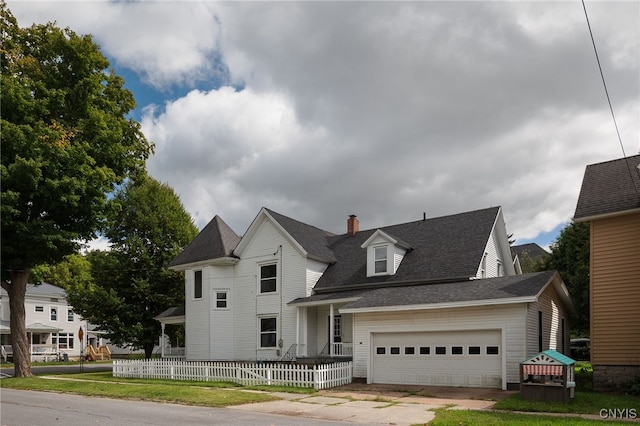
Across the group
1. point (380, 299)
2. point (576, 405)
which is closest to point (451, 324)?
point (380, 299)

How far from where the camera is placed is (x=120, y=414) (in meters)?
13.6

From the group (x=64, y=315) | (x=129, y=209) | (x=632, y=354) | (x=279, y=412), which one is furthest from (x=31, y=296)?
(x=632, y=354)

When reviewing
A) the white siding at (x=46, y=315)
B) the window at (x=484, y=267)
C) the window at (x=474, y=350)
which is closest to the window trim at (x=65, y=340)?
the white siding at (x=46, y=315)

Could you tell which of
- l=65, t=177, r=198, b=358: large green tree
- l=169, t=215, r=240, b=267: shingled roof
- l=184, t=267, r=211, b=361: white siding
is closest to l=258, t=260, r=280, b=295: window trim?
l=169, t=215, r=240, b=267: shingled roof

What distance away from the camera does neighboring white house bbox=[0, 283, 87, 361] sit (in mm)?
51031

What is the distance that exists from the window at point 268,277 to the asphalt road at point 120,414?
1239 centimetres

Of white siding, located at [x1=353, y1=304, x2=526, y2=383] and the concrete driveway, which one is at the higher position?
white siding, located at [x1=353, y1=304, x2=526, y2=383]

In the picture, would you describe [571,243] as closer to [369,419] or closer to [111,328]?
[369,419]

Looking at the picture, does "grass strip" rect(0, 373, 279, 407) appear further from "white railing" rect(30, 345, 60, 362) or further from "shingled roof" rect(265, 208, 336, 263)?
"white railing" rect(30, 345, 60, 362)

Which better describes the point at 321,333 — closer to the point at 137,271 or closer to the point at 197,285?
the point at 197,285

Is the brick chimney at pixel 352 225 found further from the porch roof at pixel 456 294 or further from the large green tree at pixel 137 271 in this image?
the large green tree at pixel 137 271

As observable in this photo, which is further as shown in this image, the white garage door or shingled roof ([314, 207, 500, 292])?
shingled roof ([314, 207, 500, 292])

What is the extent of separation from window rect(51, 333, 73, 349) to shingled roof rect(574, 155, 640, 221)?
5219cm

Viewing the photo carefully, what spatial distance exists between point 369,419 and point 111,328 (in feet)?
90.6
